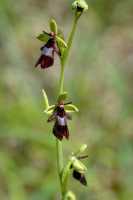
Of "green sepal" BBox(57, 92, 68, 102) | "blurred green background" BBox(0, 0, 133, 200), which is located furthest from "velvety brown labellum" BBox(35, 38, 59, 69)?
"blurred green background" BBox(0, 0, 133, 200)

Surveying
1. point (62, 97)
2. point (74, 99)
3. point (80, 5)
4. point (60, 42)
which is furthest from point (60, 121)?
point (74, 99)

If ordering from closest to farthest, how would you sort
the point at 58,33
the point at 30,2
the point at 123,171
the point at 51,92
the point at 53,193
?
the point at 58,33 < the point at 53,193 < the point at 123,171 < the point at 51,92 < the point at 30,2

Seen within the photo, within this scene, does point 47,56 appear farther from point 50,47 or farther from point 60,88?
point 60,88

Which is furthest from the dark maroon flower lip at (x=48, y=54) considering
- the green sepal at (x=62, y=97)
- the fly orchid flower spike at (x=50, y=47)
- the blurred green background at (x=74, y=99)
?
the blurred green background at (x=74, y=99)

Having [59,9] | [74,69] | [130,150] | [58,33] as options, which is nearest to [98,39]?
[74,69]

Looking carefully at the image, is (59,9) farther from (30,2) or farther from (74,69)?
(74,69)
